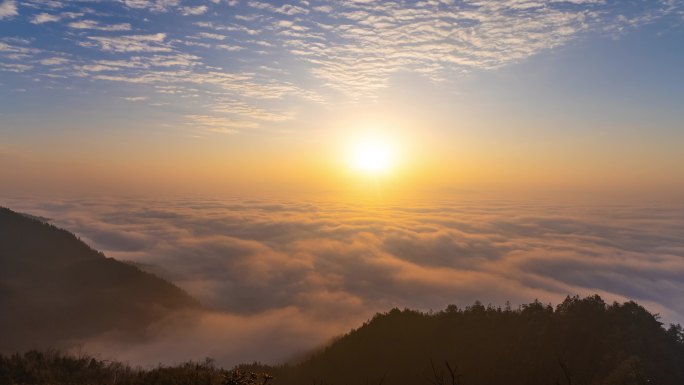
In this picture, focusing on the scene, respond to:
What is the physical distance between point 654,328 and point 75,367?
14098 cm

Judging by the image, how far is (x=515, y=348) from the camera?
112938mm

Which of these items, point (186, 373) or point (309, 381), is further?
point (309, 381)

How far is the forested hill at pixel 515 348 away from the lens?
88375 mm

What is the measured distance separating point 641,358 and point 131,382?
100 meters

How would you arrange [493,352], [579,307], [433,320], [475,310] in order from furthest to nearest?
[433,320]
[475,310]
[493,352]
[579,307]

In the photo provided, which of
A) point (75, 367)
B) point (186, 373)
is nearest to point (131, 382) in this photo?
point (186, 373)

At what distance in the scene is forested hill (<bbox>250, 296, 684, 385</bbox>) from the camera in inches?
3479

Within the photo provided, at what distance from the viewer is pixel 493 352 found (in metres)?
117

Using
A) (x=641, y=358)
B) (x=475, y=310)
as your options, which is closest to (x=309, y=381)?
(x=475, y=310)

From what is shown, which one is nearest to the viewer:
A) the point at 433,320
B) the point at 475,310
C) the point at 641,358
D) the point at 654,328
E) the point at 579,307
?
the point at 641,358

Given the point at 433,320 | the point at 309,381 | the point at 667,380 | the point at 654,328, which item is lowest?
the point at 309,381

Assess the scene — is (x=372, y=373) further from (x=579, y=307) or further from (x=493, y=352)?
(x=579, y=307)

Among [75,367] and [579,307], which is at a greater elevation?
[579,307]

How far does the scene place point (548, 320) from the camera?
114688mm
